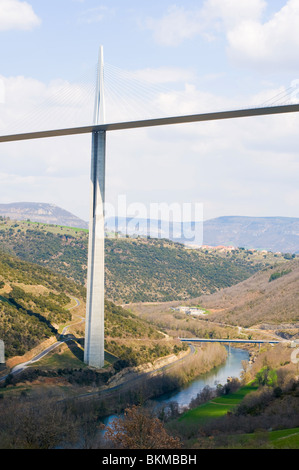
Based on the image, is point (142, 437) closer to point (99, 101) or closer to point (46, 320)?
point (99, 101)

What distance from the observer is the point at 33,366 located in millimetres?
26078

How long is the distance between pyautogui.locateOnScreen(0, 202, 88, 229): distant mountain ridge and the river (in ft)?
186

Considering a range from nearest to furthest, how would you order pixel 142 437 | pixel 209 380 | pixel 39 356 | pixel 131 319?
1. pixel 142 437
2. pixel 39 356
3. pixel 209 380
4. pixel 131 319

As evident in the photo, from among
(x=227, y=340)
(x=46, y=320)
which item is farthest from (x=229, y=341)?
(x=46, y=320)

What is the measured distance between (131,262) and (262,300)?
20397mm

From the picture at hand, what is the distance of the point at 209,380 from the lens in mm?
32594

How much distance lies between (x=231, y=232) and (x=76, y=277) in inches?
1973

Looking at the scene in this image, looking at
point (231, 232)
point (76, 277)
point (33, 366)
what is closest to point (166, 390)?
point (33, 366)

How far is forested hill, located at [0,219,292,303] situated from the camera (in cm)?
6200

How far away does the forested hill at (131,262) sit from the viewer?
62000 mm

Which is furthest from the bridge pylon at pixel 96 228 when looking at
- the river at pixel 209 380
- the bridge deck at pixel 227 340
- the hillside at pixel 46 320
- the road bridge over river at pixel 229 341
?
the bridge deck at pixel 227 340

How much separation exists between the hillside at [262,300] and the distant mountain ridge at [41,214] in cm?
3835

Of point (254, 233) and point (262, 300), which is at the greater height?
point (254, 233)
